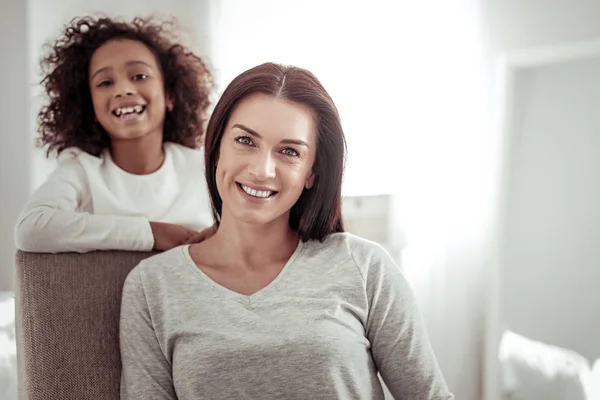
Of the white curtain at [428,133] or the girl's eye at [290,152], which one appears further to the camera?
the white curtain at [428,133]

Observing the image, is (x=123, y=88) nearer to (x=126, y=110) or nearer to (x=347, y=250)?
(x=126, y=110)

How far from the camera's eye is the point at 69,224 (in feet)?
4.84

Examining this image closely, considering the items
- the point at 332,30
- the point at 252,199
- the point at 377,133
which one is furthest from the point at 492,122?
the point at 252,199

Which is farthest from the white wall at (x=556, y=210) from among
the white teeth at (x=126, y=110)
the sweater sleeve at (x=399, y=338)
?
the white teeth at (x=126, y=110)

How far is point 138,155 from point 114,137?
0.21 ft

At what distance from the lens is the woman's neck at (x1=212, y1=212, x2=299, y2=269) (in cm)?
150

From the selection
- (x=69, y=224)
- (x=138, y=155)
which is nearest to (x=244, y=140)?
(x=138, y=155)

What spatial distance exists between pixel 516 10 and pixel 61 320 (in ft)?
4.52

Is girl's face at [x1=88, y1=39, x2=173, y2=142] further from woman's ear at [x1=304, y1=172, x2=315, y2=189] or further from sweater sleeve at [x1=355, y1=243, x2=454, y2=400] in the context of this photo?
sweater sleeve at [x1=355, y1=243, x2=454, y2=400]

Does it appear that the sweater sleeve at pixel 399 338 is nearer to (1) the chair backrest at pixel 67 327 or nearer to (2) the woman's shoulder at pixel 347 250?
(2) the woman's shoulder at pixel 347 250

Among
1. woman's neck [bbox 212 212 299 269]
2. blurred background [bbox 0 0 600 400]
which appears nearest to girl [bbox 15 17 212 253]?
woman's neck [bbox 212 212 299 269]

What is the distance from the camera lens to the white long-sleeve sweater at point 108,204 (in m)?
1.48

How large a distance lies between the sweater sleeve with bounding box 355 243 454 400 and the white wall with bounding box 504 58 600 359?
62 cm

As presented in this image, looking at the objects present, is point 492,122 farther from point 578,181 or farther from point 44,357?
point 44,357
